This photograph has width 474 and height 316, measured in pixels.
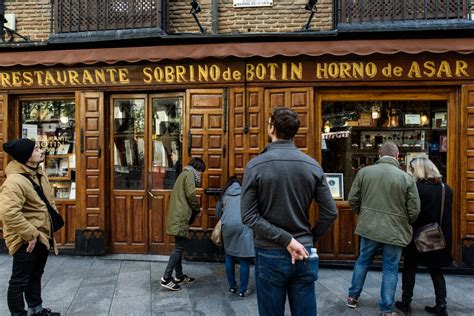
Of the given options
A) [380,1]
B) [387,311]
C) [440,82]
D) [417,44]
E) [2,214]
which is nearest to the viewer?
[2,214]

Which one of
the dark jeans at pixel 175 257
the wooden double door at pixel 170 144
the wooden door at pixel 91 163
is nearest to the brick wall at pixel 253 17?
the wooden double door at pixel 170 144

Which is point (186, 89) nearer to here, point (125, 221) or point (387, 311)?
point (125, 221)

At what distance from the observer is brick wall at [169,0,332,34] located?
7562mm

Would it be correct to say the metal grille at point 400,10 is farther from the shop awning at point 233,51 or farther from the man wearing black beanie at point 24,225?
the man wearing black beanie at point 24,225

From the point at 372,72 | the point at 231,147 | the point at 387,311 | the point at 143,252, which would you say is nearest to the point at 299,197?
the point at 387,311

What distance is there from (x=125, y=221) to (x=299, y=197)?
5.31 metres

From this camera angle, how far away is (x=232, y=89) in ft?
23.0

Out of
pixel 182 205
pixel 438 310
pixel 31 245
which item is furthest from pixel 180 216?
pixel 438 310

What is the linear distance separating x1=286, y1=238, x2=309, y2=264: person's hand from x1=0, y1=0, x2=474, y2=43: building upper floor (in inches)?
198

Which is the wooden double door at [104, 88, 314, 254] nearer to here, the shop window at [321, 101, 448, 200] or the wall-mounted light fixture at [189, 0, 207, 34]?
the shop window at [321, 101, 448, 200]

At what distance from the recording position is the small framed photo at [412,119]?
23.3ft

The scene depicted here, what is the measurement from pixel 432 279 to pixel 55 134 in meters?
6.99

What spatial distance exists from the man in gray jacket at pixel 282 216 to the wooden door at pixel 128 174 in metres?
4.87

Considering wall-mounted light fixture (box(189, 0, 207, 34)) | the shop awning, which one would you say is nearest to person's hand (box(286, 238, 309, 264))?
the shop awning
